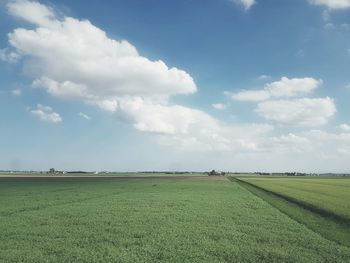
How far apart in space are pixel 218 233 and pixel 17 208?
17.8 m

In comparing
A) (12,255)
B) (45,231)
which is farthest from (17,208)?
(12,255)

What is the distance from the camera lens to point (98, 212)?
29.2 m

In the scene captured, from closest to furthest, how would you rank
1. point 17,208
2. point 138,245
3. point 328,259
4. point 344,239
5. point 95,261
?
point 95,261 → point 328,259 → point 138,245 → point 344,239 → point 17,208

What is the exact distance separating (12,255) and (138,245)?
5063 mm

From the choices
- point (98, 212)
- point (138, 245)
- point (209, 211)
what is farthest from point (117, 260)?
point (209, 211)

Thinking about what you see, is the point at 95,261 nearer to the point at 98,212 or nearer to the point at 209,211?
the point at 98,212

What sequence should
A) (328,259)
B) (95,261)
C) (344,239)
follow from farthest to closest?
1. (344,239)
2. (328,259)
3. (95,261)

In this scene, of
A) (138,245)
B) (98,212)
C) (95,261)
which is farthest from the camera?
(98,212)

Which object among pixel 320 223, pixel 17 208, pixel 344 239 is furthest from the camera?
pixel 17 208

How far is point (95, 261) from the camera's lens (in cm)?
1469

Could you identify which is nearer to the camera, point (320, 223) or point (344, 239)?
point (344, 239)

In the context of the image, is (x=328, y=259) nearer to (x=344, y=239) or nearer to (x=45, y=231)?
(x=344, y=239)

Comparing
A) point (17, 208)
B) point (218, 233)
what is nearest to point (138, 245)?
point (218, 233)

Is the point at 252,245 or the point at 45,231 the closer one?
the point at 252,245
